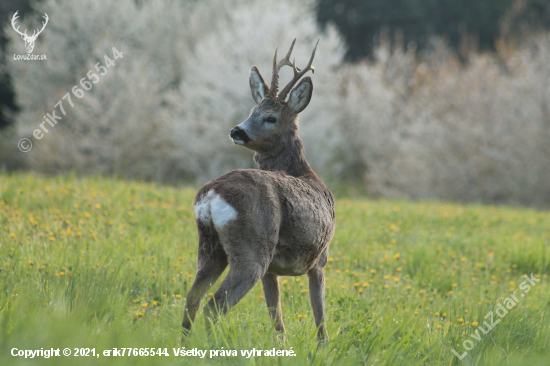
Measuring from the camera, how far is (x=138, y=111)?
19.1m

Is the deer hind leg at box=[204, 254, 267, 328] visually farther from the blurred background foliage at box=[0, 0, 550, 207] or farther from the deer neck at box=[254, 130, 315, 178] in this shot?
the blurred background foliage at box=[0, 0, 550, 207]

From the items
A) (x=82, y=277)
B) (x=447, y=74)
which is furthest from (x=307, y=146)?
(x=82, y=277)

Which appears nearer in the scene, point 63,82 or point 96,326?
point 96,326

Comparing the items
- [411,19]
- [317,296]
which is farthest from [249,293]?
[411,19]

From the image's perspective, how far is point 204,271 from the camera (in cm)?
300

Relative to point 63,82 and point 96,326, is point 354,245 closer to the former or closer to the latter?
point 96,326

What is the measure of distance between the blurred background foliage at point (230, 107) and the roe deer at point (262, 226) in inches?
516

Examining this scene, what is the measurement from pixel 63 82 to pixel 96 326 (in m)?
19.8

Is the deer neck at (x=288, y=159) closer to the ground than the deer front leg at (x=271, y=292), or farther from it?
farther from it

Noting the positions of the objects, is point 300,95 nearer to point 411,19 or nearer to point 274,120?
point 274,120

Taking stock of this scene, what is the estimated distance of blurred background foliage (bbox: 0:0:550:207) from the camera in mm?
18031

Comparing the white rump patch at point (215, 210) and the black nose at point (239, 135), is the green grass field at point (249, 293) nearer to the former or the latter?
the white rump patch at point (215, 210)

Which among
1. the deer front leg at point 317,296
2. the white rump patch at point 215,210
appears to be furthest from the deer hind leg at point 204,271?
the deer front leg at point 317,296

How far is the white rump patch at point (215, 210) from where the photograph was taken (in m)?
2.89
